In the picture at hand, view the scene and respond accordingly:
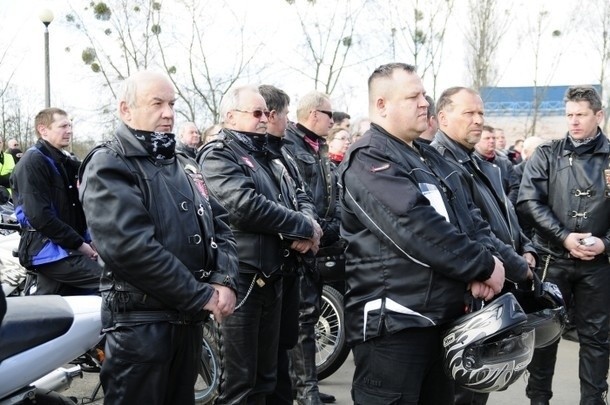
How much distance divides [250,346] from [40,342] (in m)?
1.58

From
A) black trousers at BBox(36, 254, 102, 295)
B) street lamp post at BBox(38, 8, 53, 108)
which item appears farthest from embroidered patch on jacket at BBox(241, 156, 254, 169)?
street lamp post at BBox(38, 8, 53, 108)

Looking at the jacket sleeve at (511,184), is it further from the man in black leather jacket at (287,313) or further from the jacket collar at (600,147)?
the man in black leather jacket at (287,313)

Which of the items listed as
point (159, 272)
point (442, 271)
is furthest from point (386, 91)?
point (159, 272)

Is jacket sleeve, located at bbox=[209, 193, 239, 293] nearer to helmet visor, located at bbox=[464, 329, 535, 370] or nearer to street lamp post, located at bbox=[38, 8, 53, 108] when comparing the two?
helmet visor, located at bbox=[464, 329, 535, 370]

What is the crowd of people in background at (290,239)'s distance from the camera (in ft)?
9.93

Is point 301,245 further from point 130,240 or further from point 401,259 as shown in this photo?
point 130,240

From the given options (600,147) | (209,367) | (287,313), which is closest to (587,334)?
(600,147)

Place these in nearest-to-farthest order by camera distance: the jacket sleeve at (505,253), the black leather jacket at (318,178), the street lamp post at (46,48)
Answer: the jacket sleeve at (505,253)
the black leather jacket at (318,178)
the street lamp post at (46,48)

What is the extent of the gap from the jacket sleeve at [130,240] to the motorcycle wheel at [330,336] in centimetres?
302

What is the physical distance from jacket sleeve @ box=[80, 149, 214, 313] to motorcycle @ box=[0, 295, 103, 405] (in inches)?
10.4

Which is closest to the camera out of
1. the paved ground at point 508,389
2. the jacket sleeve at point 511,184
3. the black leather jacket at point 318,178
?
the paved ground at point 508,389

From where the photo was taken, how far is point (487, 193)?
166 inches

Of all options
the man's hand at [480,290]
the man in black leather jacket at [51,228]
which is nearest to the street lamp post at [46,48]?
the man in black leather jacket at [51,228]

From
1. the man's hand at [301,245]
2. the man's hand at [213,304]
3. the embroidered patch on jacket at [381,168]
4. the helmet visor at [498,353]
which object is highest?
the embroidered patch on jacket at [381,168]
